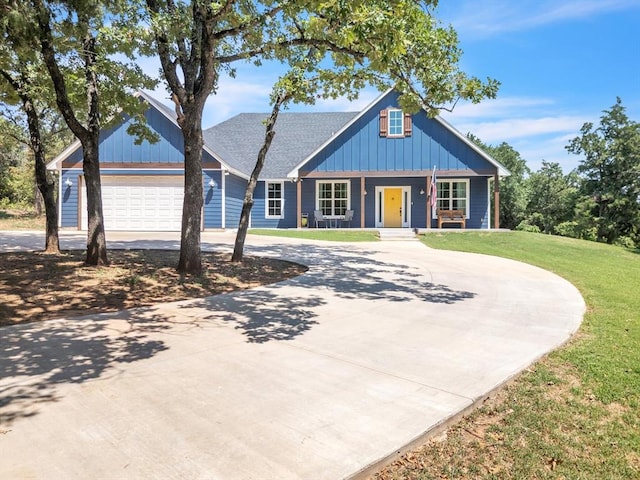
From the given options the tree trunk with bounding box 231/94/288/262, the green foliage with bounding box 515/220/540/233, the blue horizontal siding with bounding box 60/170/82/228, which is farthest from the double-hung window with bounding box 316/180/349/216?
the green foliage with bounding box 515/220/540/233

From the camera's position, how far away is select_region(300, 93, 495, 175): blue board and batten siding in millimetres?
21234

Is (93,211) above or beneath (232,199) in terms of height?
beneath

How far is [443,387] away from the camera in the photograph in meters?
3.67

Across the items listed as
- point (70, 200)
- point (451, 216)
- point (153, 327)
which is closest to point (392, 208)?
point (451, 216)

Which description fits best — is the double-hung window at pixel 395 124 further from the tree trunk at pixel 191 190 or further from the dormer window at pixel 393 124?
the tree trunk at pixel 191 190

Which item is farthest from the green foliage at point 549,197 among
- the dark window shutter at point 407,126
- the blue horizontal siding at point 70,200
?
the blue horizontal siding at point 70,200

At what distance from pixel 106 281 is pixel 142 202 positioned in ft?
47.5

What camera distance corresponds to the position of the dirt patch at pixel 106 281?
247 inches

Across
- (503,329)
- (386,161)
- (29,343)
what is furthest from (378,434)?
(386,161)

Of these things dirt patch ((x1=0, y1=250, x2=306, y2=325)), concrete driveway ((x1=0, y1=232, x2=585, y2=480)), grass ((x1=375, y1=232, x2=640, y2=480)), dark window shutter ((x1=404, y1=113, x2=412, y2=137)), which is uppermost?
dark window shutter ((x1=404, y1=113, x2=412, y2=137))

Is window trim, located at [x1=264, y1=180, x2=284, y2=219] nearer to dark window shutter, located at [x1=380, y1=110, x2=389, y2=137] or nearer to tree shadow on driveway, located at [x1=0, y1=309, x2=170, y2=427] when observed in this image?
dark window shutter, located at [x1=380, y1=110, x2=389, y2=137]

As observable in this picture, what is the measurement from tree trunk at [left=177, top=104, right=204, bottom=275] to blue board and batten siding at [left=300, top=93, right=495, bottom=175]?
12998 mm

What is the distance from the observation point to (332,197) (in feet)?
74.9

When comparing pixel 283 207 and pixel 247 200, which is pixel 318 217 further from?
pixel 247 200
